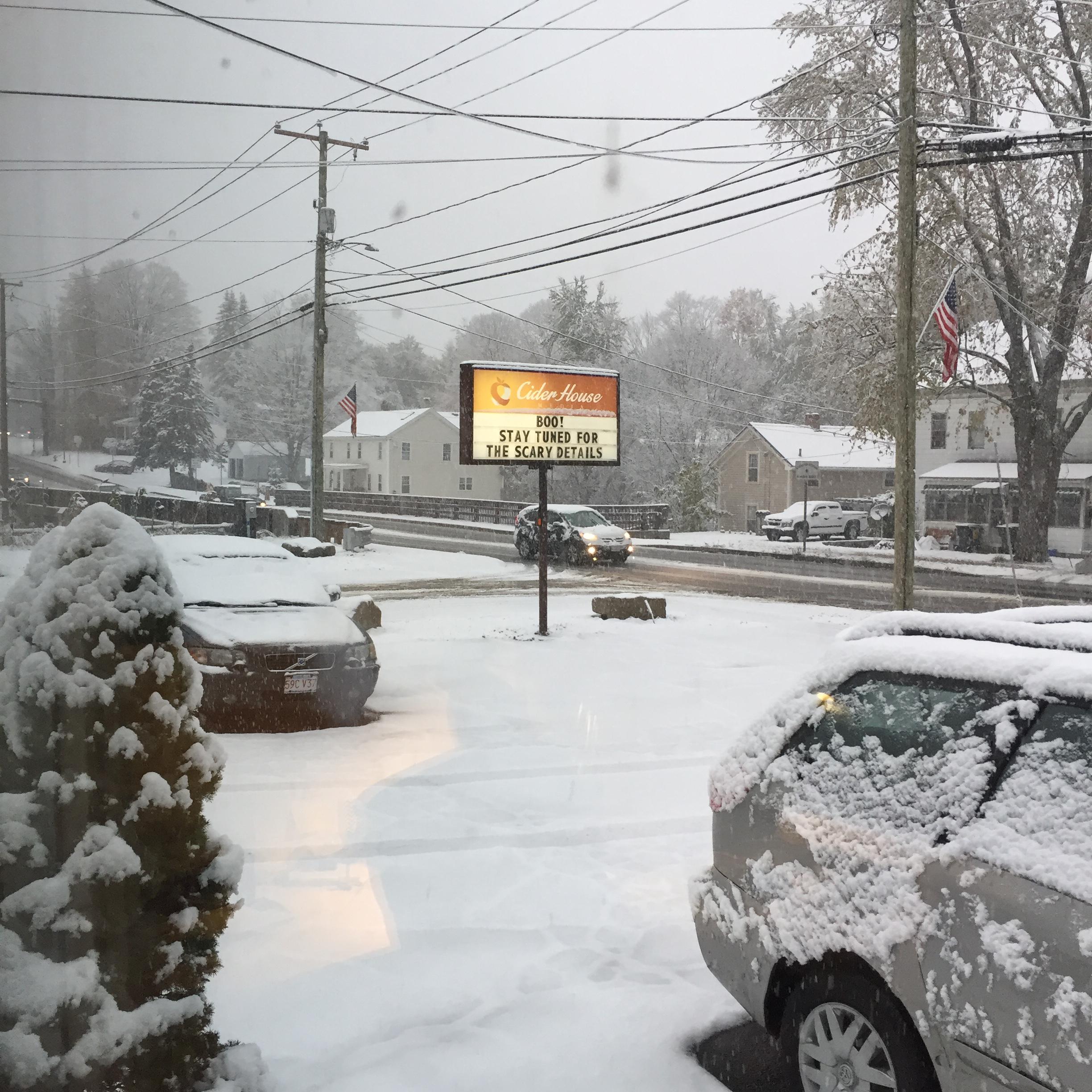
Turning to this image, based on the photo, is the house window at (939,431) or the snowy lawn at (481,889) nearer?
the snowy lawn at (481,889)

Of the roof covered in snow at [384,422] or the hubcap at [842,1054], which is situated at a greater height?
the roof covered in snow at [384,422]

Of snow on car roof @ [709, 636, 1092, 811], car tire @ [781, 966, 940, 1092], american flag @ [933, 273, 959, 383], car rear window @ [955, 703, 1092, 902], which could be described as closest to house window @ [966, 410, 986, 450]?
american flag @ [933, 273, 959, 383]

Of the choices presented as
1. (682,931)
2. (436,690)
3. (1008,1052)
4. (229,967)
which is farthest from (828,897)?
(436,690)

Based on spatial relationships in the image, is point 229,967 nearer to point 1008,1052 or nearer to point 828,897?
point 828,897

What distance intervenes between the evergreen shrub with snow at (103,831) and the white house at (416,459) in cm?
6003

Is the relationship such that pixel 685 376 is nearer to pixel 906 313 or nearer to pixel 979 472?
pixel 979 472

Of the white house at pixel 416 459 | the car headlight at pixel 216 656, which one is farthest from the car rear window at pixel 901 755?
the white house at pixel 416 459

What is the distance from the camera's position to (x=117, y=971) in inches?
114

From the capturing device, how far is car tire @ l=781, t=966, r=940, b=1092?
2.78 m

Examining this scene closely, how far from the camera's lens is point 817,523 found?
43.4m

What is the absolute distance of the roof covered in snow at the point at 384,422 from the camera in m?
63.5

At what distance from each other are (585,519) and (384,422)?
38176 millimetres

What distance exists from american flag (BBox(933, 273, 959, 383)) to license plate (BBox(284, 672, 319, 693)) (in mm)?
14326

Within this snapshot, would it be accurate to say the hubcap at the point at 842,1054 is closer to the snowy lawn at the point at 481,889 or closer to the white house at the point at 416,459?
the snowy lawn at the point at 481,889
